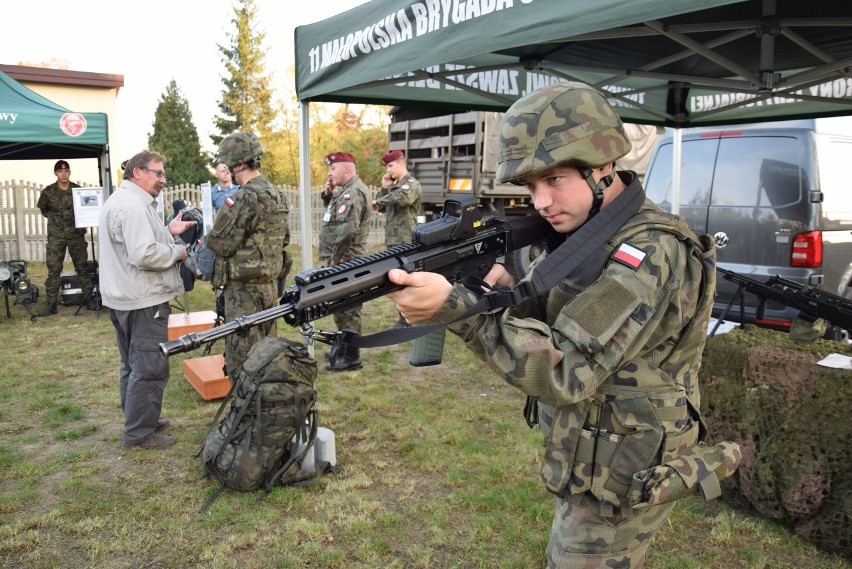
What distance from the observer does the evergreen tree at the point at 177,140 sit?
1163 inches

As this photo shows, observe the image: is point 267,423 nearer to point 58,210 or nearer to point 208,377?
point 208,377

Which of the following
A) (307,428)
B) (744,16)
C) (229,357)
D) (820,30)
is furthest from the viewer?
(229,357)

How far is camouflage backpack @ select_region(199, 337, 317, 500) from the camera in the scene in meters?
3.77

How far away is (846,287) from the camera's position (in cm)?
589

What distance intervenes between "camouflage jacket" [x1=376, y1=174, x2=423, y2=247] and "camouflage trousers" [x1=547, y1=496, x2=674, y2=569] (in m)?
6.27

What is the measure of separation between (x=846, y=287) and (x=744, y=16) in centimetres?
364

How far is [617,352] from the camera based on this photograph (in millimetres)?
1561

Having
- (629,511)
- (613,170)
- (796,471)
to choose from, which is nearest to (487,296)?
(613,170)

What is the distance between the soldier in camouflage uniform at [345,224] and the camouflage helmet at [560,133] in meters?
4.72

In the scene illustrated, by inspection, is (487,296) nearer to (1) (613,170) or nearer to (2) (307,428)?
(1) (613,170)

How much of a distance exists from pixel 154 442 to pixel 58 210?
6627mm

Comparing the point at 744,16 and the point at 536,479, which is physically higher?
the point at 744,16

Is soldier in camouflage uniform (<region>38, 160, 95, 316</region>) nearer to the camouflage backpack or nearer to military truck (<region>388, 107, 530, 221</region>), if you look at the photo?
military truck (<region>388, 107, 530, 221</region>)

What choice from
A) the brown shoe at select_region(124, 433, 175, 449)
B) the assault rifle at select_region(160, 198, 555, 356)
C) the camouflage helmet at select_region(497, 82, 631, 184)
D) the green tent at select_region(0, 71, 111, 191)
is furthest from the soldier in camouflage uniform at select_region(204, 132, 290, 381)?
the green tent at select_region(0, 71, 111, 191)
